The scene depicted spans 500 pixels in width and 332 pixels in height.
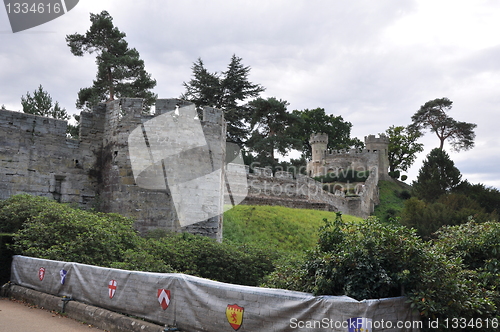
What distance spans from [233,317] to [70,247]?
4461 millimetres

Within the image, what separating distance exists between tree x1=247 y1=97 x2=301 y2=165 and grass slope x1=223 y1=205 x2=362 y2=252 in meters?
11.0

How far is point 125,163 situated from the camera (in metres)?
11.3

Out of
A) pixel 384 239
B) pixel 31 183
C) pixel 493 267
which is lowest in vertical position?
pixel 493 267

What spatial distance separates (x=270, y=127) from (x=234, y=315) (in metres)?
Result: 31.2

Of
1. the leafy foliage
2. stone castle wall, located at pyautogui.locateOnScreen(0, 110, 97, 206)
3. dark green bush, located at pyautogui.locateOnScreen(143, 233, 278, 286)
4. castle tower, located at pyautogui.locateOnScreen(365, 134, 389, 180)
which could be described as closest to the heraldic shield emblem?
the leafy foliage

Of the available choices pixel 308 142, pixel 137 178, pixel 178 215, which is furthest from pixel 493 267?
pixel 308 142

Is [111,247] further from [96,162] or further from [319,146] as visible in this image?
[319,146]

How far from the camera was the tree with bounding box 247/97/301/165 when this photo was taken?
32812 millimetres

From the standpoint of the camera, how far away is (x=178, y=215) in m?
11.2

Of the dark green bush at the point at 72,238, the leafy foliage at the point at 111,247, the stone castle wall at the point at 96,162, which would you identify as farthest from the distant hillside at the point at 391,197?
the dark green bush at the point at 72,238

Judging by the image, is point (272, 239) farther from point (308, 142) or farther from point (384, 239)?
point (308, 142)

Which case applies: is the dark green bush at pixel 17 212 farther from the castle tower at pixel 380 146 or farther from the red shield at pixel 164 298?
the castle tower at pixel 380 146

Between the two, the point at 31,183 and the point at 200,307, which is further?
the point at 31,183

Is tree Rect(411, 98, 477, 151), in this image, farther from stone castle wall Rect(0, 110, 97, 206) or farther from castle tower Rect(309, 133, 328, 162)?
stone castle wall Rect(0, 110, 97, 206)
